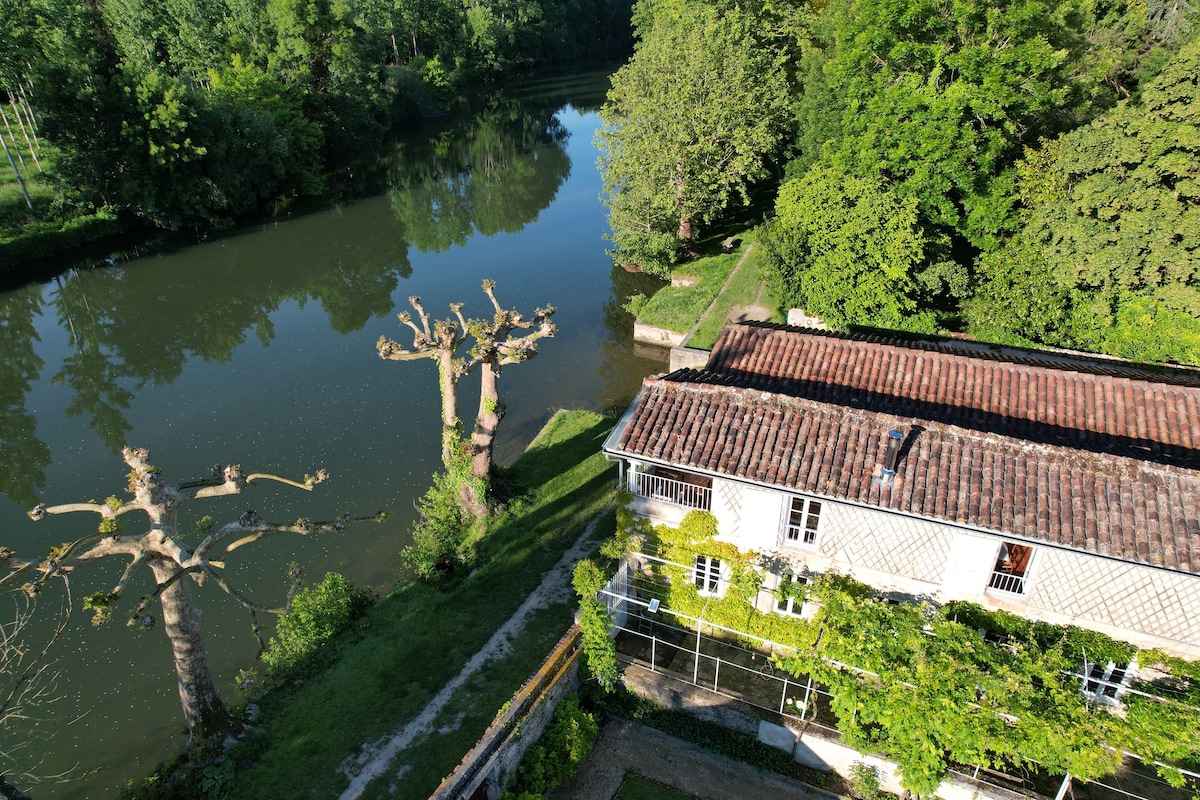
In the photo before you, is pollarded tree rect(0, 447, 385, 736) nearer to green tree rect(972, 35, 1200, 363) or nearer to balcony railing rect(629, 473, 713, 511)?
balcony railing rect(629, 473, 713, 511)

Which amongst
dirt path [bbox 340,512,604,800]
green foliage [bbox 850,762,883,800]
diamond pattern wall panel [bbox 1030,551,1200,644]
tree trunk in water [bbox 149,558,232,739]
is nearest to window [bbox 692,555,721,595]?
dirt path [bbox 340,512,604,800]

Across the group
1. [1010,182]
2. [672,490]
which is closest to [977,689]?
[672,490]

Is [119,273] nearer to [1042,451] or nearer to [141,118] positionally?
[141,118]

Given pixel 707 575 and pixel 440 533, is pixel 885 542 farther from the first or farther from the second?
pixel 440 533

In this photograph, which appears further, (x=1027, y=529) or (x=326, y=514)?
(x=326, y=514)

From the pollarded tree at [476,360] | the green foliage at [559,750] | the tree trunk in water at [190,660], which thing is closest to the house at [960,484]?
the green foliage at [559,750]

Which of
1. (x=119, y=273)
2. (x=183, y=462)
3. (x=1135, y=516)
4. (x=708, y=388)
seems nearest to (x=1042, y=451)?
(x=1135, y=516)
